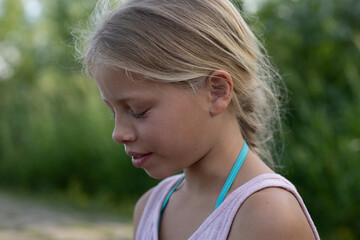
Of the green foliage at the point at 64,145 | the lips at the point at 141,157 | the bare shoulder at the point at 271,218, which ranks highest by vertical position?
the green foliage at the point at 64,145

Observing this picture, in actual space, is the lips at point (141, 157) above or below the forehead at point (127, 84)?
below

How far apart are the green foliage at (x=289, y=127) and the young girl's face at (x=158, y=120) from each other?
968 mm

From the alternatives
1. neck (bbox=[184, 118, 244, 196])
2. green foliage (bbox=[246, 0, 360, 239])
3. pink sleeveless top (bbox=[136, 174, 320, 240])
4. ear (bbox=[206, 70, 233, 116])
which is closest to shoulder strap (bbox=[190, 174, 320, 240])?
pink sleeveless top (bbox=[136, 174, 320, 240])

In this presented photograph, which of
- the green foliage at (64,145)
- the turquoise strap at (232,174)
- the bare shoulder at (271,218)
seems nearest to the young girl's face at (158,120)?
the turquoise strap at (232,174)

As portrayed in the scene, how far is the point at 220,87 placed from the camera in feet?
4.89

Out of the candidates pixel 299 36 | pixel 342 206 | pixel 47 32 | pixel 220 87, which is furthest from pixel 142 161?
pixel 47 32

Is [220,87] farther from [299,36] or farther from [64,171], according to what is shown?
[64,171]

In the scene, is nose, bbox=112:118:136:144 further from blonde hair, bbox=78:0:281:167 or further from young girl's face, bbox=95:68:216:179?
blonde hair, bbox=78:0:281:167

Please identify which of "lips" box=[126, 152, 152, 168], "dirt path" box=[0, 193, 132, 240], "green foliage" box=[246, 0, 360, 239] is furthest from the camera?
"dirt path" box=[0, 193, 132, 240]

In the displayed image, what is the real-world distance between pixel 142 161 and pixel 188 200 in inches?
9.4

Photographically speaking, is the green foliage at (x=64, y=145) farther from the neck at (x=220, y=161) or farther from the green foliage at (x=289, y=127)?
the neck at (x=220, y=161)

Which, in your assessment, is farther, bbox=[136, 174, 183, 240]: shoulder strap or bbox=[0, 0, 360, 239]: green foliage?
bbox=[0, 0, 360, 239]: green foliage

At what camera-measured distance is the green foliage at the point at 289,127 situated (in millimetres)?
3939

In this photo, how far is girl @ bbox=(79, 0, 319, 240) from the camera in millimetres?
1389
